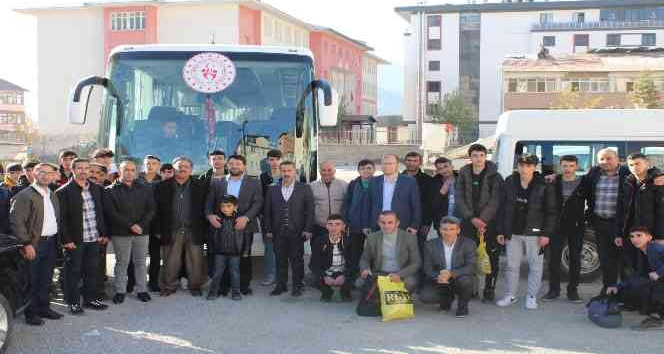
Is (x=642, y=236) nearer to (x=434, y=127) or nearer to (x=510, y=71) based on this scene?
(x=434, y=127)

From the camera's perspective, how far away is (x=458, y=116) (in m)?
68.2

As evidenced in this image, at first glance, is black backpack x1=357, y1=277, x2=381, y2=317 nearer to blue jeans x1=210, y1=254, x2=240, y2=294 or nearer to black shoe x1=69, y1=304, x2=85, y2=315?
blue jeans x1=210, y1=254, x2=240, y2=294

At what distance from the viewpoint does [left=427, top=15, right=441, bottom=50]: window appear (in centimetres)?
7638

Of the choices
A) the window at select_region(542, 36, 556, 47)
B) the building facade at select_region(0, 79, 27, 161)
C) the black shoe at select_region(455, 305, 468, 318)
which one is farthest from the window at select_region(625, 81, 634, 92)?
the building facade at select_region(0, 79, 27, 161)

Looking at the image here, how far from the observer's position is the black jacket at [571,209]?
8.20 m

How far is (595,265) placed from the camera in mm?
9492

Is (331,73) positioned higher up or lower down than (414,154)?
higher up

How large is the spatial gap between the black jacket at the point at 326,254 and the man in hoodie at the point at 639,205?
9.68 feet

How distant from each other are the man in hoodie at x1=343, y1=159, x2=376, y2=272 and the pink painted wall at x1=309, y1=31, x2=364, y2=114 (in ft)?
185

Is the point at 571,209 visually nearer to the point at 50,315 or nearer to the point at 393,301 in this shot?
the point at 393,301

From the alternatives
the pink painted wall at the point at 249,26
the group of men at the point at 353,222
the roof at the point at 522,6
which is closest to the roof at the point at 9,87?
the pink painted wall at the point at 249,26

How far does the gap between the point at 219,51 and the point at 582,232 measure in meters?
4.94

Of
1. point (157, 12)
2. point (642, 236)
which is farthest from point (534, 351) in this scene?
point (157, 12)

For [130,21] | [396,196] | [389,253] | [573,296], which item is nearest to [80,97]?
[396,196]
